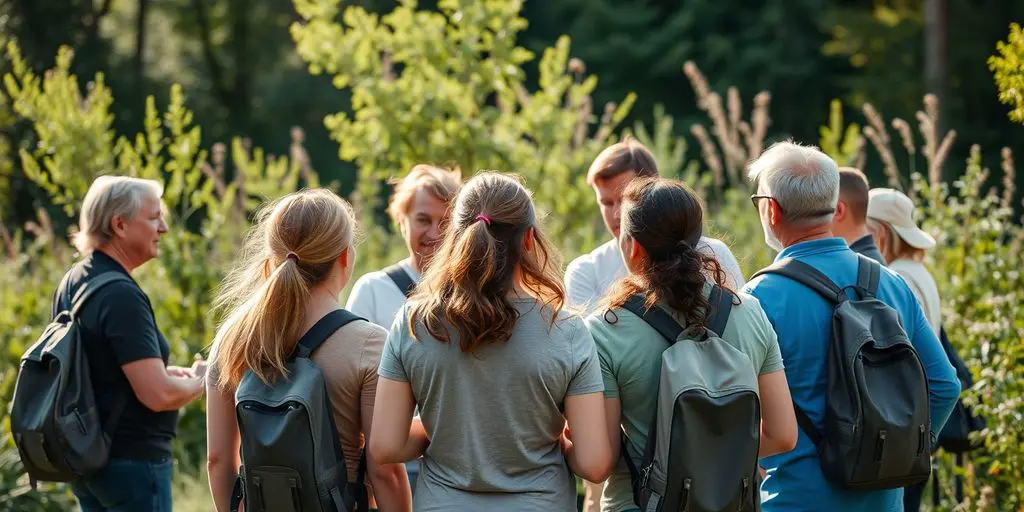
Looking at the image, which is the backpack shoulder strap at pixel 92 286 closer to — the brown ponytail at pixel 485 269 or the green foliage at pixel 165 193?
the brown ponytail at pixel 485 269

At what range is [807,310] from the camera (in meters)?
3.26

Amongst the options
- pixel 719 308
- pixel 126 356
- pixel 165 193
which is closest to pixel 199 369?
pixel 126 356

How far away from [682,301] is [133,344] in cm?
202

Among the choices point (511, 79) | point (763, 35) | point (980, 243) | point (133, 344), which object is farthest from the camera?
point (763, 35)

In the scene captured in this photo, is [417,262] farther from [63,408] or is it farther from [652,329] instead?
[652,329]

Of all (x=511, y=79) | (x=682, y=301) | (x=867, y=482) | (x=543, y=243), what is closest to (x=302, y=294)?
(x=543, y=243)

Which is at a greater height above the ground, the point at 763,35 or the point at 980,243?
the point at 763,35

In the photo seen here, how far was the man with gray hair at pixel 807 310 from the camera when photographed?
325cm

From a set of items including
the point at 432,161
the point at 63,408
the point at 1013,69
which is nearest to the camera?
the point at 63,408

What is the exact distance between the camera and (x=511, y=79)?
24.5ft

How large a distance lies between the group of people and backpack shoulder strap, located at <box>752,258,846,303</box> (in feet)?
0.08

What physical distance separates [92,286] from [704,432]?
2.30 meters

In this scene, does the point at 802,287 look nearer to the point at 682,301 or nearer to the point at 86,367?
the point at 682,301

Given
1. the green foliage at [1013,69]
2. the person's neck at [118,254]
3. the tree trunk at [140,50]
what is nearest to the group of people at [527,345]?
the person's neck at [118,254]
